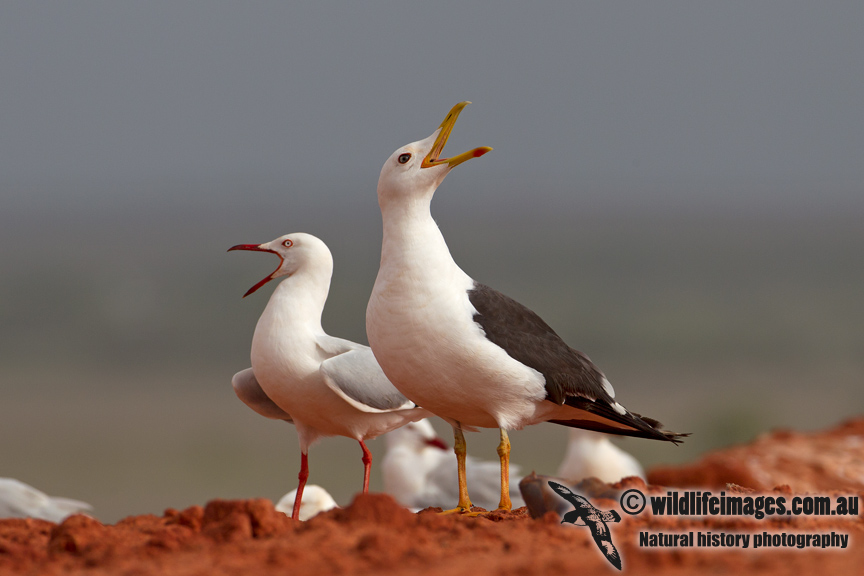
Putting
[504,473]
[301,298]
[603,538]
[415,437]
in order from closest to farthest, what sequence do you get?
[603,538]
[504,473]
[301,298]
[415,437]

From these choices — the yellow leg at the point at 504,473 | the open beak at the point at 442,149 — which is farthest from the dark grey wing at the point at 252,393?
the open beak at the point at 442,149

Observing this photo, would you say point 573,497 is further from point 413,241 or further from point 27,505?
point 27,505

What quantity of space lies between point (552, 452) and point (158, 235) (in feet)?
297

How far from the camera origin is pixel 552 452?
26031mm

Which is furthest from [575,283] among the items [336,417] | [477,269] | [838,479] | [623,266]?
[336,417]

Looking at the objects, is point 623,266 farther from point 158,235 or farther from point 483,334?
point 483,334


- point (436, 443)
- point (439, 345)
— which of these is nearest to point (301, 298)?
point (439, 345)

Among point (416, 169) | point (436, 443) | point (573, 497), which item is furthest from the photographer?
point (436, 443)

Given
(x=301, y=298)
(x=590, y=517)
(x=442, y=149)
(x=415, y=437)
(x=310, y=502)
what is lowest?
(x=590, y=517)

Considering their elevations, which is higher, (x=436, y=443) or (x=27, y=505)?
(x=436, y=443)

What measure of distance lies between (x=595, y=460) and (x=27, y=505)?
18.7 feet

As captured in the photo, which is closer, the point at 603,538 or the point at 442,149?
the point at 603,538

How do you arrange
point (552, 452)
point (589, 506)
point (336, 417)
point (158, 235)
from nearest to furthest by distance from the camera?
point (589, 506) → point (336, 417) → point (552, 452) → point (158, 235)

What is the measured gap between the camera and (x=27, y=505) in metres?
8.96
